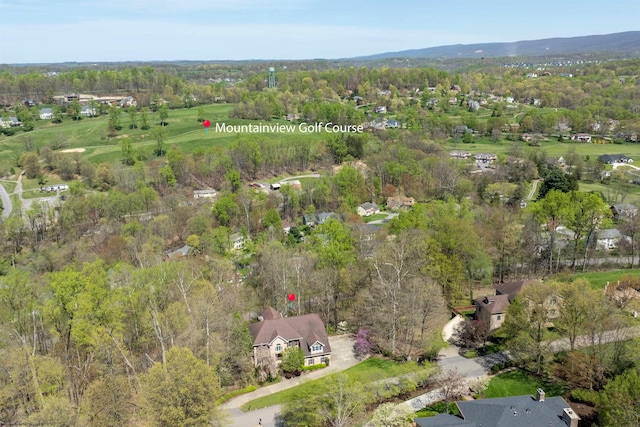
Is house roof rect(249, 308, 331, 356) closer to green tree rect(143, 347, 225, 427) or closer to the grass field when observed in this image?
green tree rect(143, 347, 225, 427)

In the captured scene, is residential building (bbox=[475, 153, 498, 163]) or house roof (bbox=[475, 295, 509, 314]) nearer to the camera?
house roof (bbox=[475, 295, 509, 314])

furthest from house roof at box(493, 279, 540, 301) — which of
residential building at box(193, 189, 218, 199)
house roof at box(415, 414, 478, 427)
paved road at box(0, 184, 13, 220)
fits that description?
paved road at box(0, 184, 13, 220)

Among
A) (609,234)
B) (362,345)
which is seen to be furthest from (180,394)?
(609,234)

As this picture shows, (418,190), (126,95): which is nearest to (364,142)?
(418,190)

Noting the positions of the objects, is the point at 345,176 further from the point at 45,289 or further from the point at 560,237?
the point at 45,289

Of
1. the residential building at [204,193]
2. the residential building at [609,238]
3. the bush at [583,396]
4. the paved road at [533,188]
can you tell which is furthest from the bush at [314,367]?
the paved road at [533,188]

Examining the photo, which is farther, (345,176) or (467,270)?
(345,176)

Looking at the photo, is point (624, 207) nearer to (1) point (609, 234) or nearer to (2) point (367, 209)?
(1) point (609, 234)
